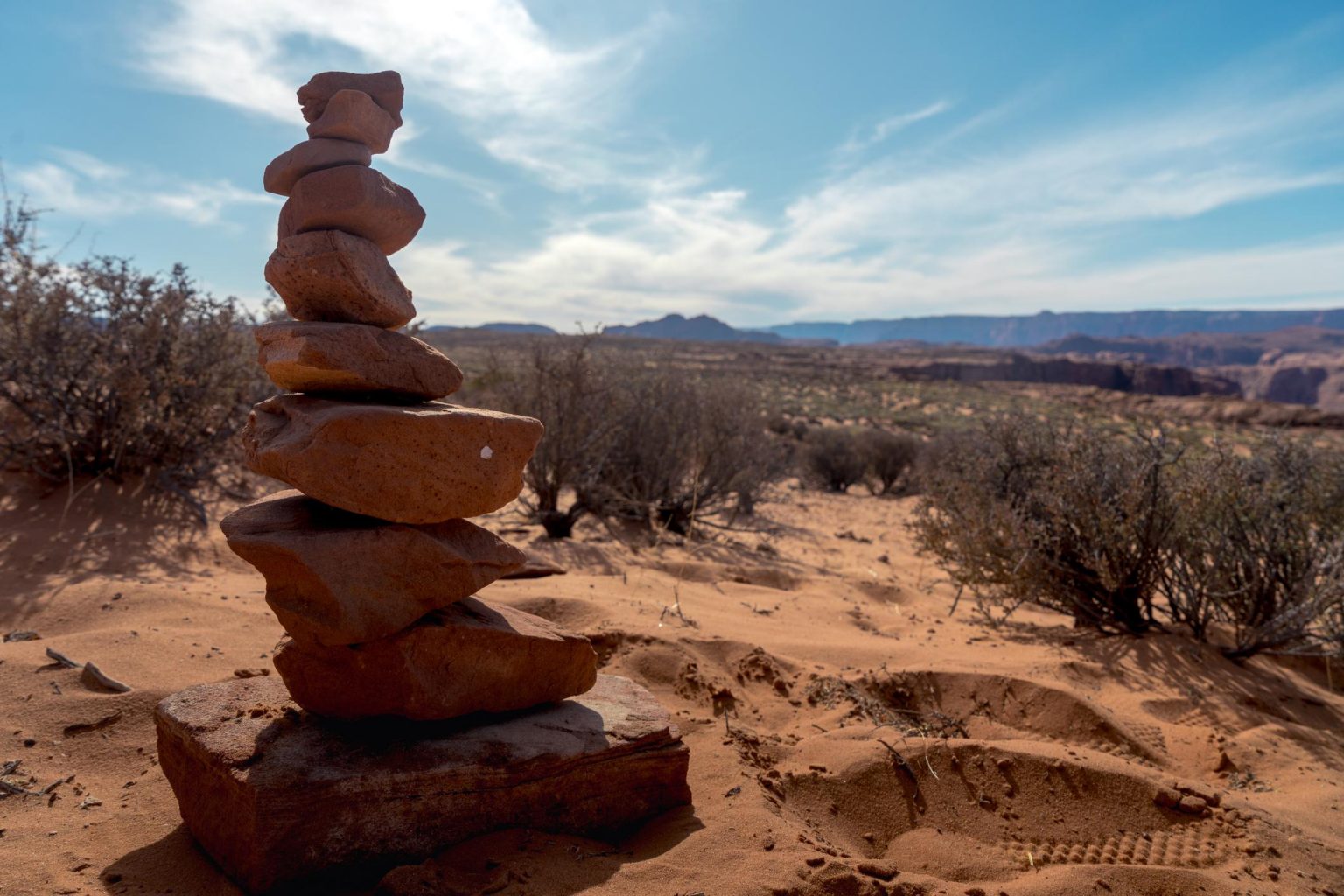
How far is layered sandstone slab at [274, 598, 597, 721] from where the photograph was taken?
295 cm

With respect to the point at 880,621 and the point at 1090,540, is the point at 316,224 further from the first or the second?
the point at 1090,540

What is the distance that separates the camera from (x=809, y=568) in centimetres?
812

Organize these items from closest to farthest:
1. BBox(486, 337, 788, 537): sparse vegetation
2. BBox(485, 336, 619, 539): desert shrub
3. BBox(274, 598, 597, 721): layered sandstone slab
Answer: BBox(274, 598, 597, 721): layered sandstone slab
BBox(485, 336, 619, 539): desert shrub
BBox(486, 337, 788, 537): sparse vegetation

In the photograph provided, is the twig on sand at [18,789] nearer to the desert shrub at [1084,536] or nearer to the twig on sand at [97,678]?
the twig on sand at [97,678]

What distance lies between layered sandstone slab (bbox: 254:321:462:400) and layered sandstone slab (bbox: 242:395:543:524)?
4.2 inches

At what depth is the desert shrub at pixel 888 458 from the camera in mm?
16297

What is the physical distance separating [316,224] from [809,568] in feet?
19.9

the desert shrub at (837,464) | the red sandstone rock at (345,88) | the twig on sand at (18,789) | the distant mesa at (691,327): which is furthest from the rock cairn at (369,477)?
the distant mesa at (691,327)

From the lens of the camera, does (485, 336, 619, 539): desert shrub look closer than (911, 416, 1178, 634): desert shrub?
No

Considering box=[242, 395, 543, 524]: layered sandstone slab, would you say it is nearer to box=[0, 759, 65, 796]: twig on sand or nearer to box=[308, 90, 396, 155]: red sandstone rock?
box=[308, 90, 396, 155]: red sandstone rock

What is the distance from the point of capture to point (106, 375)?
6.62 meters

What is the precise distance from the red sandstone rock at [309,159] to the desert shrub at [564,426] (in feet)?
15.6

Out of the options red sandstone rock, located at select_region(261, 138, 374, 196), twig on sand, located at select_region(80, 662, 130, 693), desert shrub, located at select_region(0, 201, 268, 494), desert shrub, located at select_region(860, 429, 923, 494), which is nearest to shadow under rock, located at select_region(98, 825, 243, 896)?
twig on sand, located at select_region(80, 662, 130, 693)

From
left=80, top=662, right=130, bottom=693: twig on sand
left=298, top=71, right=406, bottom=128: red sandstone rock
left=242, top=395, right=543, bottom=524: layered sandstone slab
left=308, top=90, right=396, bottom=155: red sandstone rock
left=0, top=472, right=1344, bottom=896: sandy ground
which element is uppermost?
left=298, top=71, right=406, bottom=128: red sandstone rock
